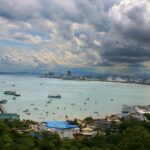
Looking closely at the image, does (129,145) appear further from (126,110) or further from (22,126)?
(126,110)

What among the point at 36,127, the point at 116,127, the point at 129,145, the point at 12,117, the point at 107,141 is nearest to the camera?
the point at 129,145

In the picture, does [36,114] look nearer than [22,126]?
No

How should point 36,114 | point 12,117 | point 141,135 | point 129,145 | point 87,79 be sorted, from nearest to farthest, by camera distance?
1. point 129,145
2. point 141,135
3. point 12,117
4. point 36,114
5. point 87,79

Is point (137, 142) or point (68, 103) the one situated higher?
point (137, 142)

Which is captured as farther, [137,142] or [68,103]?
[68,103]

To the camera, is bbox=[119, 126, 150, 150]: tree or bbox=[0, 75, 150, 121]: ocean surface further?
bbox=[0, 75, 150, 121]: ocean surface

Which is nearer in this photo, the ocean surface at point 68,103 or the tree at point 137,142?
the tree at point 137,142

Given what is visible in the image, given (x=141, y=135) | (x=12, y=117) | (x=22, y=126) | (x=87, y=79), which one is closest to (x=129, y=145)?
(x=141, y=135)

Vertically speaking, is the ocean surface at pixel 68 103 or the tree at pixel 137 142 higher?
the tree at pixel 137 142

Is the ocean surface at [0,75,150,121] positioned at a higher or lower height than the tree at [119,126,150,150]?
lower

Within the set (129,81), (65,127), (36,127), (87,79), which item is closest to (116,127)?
(65,127)
